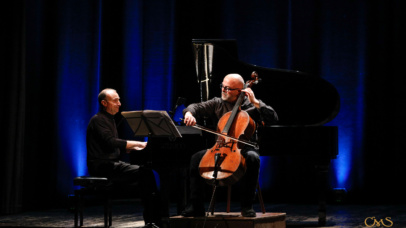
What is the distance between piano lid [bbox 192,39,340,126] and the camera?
4.74 m

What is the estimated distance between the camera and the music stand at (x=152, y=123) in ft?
12.1

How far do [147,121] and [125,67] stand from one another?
3.16m

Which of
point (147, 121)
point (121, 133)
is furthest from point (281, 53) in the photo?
point (147, 121)

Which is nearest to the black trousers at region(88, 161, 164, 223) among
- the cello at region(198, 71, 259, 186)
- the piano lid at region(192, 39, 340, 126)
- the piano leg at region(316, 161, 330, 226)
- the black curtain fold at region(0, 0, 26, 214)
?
the cello at region(198, 71, 259, 186)

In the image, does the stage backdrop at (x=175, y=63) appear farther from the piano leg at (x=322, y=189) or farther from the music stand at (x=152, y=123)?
the music stand at (x=152, y=123)

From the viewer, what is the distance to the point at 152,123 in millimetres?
3756

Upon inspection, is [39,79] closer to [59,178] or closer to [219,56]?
[59,178]

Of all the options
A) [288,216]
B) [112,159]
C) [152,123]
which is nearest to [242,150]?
[152,123]

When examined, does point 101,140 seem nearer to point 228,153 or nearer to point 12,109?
point 228,153

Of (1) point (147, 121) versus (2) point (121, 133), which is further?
(2) point (121, 133)

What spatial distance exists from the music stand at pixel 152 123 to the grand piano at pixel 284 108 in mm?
376

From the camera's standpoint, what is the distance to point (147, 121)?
3756mm

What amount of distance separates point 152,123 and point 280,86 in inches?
64.9

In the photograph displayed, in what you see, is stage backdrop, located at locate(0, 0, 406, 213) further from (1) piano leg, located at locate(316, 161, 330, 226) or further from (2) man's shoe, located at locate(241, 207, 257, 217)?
(2) man's shoe, located at locate(241, 207, 257, 217)
